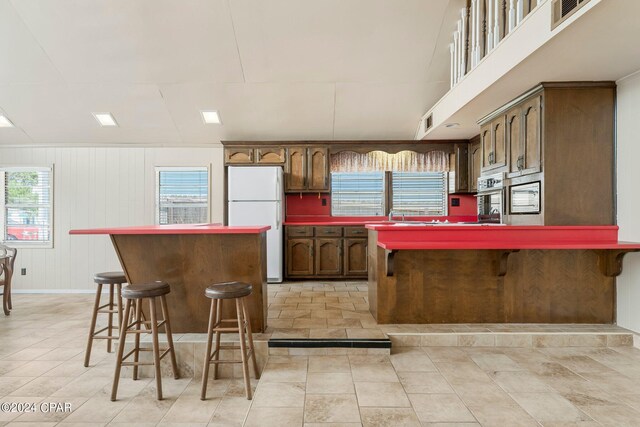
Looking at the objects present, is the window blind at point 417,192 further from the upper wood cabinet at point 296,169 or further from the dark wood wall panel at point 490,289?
the dark wood wall panel at point 490,289

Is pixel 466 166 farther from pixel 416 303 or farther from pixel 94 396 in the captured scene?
pixel 94 396

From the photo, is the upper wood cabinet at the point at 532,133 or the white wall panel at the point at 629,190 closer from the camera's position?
the white wall panel at the point at 629,190

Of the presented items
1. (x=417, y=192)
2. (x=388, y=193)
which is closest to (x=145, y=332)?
(x=388, y=193)

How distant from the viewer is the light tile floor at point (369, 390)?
2027mm

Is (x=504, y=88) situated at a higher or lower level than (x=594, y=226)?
higher

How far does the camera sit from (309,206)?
600 centimetres

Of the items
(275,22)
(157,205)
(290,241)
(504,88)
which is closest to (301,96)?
(275,22)

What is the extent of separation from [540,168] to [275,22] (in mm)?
2968

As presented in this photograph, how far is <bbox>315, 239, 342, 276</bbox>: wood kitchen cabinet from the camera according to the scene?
5461 mm

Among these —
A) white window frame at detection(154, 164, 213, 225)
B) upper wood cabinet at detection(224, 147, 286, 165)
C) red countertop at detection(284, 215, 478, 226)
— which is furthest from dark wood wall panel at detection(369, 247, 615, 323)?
white window frame at detection(154, 164, 213, 225)

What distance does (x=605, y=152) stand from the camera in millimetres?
3219

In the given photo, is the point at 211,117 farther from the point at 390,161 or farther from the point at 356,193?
the point at 390,161

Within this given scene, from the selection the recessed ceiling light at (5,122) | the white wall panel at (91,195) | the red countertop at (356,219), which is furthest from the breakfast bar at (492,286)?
the recessed ceiling light at (5,122)

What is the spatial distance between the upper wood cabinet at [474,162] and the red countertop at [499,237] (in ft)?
7.79
